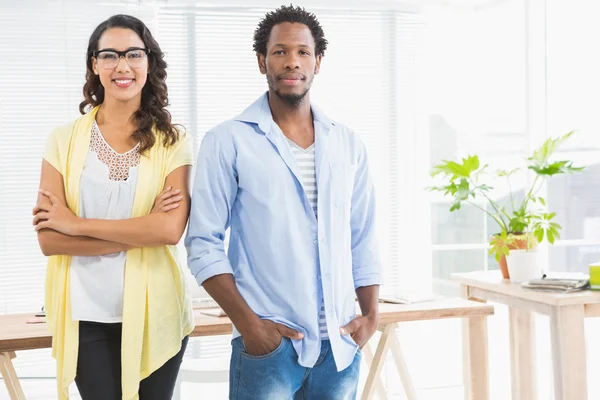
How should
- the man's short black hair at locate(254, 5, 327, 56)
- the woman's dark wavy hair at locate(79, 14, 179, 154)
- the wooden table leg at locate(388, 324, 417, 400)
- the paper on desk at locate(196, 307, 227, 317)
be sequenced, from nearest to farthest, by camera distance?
1. the man's short black hair at locate(254, 5, 327, 56)
2. the woman's dark wavy hair at locate(79, 14, 179, 154)
3. the paper on desk at locate(196, 307, 227, 317)
4. the wooden table leg at locate(388, 324, 417, 400)

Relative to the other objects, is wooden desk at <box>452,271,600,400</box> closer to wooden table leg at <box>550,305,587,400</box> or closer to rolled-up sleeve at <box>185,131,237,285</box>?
wooden table leg at <box>550,305,587,400</box>

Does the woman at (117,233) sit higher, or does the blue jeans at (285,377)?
the woman at (117,233)

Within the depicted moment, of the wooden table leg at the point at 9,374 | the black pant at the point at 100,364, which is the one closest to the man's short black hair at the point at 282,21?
the black pant at the point at 100,364

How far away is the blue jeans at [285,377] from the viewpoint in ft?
5.46

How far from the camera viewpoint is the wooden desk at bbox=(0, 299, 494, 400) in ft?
7.96

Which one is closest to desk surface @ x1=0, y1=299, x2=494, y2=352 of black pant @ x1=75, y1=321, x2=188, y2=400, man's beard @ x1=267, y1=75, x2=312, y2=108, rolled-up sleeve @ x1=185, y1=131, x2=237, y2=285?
black pant @ x1=75, y1=321, x2=188, y2=400

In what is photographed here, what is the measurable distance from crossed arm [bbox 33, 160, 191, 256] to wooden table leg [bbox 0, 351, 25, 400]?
0.78m

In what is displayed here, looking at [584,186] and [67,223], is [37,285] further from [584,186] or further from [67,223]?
[584,186]

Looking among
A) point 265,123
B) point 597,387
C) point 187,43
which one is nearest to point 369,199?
point 265,123

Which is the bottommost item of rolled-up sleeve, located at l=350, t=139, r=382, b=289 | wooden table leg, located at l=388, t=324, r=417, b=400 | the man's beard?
wooden table leg, located at l=388, t=324, r=417, b=400

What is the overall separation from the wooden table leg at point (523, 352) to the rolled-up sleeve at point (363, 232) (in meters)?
1.62

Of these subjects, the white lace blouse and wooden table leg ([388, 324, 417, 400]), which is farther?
wooden table leg ([388, 324, 417, 400])

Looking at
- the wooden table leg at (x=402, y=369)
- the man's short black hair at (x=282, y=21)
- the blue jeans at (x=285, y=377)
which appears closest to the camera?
the blue jeans at (x=285, y=377)

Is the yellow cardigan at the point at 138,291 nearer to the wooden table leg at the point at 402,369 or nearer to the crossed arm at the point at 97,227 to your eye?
the crossed arm at the point at 97,227
